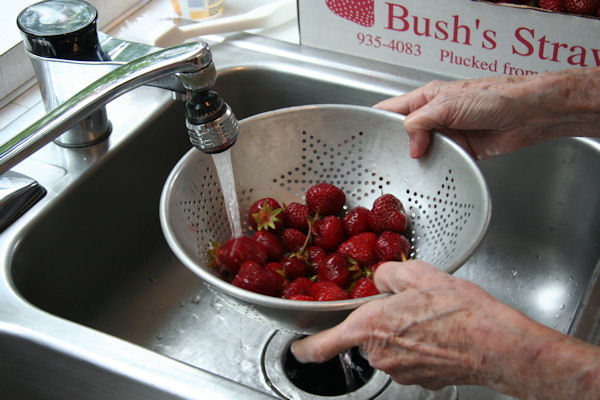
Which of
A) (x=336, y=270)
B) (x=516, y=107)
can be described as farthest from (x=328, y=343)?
(x=516, y=107)

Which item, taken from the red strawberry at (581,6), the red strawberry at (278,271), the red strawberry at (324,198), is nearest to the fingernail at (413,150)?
the red strawberry at (324,198)

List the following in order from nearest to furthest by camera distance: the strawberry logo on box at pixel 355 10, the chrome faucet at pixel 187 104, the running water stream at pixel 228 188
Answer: the chrome faucet at pixel 187 104, the running water stream at pixel 228 188, the strawberry logo on box at pixel 355 10

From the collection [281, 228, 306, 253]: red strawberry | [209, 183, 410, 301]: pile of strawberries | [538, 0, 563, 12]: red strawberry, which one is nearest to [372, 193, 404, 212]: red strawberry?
[209, 183, 410, 301]: pile of strawberries

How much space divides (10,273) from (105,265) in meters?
0.19

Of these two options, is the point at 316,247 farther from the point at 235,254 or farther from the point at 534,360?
the point at 534,360

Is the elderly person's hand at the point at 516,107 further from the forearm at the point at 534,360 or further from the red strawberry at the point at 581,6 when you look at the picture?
the forearm at the point at 534,360

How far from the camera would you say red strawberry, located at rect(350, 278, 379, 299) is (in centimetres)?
68

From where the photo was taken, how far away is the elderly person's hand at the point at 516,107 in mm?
764

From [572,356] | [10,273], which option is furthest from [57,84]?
[572,356]

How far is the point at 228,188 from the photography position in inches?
29.6

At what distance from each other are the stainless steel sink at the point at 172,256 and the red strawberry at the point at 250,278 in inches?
5.4

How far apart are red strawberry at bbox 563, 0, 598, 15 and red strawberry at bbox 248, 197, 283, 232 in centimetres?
49

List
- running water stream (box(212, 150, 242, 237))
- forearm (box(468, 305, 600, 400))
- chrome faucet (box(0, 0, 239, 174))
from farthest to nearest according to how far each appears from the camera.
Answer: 1. running water stream (box(212, 150, 242, 237))
2. chrome faucet (box(0, 0, 239, 174))
3. forearm (box(468, 305, 600, 400))

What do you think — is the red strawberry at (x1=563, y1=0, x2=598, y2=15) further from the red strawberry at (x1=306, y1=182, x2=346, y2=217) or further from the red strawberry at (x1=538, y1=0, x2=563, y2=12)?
the red strawberry at (x1=306, y1=182, x2=346, y2=217)
